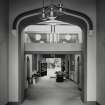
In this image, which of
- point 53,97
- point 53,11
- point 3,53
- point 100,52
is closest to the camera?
point 53,11

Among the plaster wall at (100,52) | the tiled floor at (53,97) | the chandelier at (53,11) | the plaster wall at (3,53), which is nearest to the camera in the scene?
the chandelier at (53,11)

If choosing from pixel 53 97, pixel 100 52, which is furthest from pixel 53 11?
pixel 53 97

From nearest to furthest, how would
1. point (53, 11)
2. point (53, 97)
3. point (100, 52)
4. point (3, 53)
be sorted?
1. point (53, 11)
2. point (3, 53)
3. point (100, 52)
4. point (53, 97)

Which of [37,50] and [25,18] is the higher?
[25,18]

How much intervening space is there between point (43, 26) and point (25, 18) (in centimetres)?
540

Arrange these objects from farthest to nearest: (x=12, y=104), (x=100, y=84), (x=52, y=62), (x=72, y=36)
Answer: (x=52, y=62) < (x=72, y=36) < (x=12, y=104) < (x=100, y=84)

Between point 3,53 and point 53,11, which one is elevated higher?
point 53,11

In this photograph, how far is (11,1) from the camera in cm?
746

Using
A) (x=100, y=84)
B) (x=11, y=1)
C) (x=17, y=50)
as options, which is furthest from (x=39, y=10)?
(x=100, y=84)

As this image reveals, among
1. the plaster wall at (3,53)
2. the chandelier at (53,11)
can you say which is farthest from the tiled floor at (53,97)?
the chandelier at (53,11)

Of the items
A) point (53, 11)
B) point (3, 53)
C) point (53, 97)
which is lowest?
point (53, 97)

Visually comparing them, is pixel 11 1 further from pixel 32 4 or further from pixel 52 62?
pixel 52 62

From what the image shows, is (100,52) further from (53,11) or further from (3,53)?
(3,53)

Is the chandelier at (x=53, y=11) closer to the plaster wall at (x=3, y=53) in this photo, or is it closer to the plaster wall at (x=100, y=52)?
the plaster wall at (x=3, y=53)
